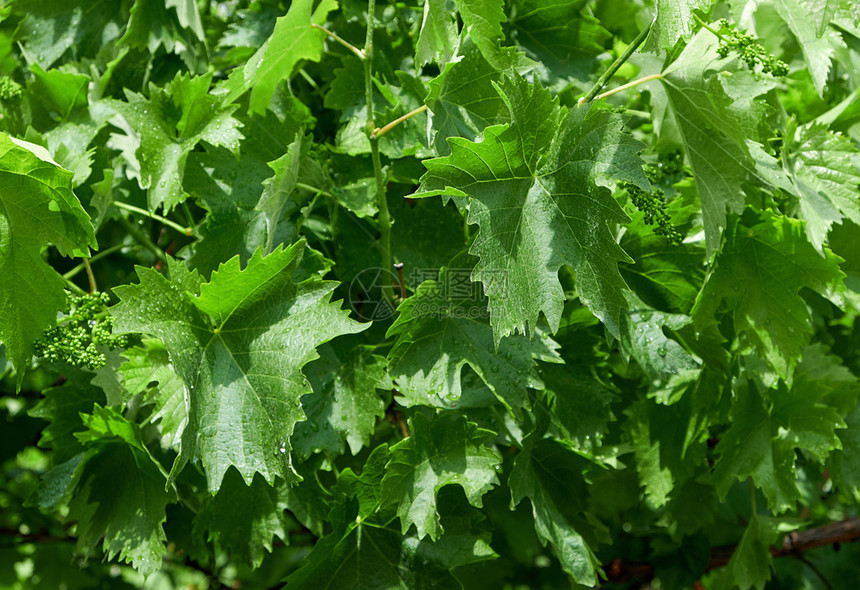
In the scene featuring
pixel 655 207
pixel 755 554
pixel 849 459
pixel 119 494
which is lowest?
pixel 755 554

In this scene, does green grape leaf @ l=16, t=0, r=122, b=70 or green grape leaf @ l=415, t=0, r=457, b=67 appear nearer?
green grape leaf @ l=415, t=0, r=457, b=67

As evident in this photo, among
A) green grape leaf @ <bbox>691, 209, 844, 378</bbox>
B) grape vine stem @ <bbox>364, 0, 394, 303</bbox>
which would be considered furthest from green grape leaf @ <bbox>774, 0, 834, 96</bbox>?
grape vine stem @ <bbox>364, 0, 394, 303</bbox>

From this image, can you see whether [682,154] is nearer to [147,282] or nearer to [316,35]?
[316,35]

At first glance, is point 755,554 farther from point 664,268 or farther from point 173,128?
point 173,128

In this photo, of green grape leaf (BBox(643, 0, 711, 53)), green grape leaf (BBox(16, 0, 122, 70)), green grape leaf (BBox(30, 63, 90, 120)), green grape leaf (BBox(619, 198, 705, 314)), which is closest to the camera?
green grape leaf (BBox(643, 0, 711, 53))

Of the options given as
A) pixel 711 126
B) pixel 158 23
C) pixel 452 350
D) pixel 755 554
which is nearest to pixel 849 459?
pixel 755 554

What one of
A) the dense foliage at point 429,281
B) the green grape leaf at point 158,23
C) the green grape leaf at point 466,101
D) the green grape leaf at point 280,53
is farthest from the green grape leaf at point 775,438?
the green grape leaf at point 158,23

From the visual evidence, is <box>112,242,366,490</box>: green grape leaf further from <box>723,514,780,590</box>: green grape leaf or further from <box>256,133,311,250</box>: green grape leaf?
<box>723,514,780,590</box>: green grape leaf

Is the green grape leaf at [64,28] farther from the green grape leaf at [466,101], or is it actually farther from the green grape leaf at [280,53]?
the green grape leaf at [466,101]
